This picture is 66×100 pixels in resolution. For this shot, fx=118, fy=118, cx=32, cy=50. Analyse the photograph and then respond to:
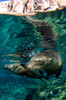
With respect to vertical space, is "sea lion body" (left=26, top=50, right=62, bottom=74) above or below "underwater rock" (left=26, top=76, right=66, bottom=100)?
above

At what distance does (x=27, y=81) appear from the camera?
20.6 meters

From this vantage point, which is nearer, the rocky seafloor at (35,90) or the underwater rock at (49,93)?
the underwater rock at (49,93)

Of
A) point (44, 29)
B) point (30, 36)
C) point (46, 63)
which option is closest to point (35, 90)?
point (30, 36)

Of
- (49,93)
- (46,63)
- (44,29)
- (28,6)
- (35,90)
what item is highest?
(28,6)

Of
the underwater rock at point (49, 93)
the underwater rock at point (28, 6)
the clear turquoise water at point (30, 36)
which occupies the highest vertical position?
the underwater rock at point (28, 6)

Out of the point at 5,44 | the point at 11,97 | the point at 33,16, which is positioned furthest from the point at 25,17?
the point at 11,97

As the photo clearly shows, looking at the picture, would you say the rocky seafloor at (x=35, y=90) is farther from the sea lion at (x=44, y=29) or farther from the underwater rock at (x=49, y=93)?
the sea lion at (x=44, y=29)

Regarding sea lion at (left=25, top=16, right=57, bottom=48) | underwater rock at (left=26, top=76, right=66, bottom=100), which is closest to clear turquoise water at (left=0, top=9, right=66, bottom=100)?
underwater rock at (left=26, top=76, right=66, bottom=100)

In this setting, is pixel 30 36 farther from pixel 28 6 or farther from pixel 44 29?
pixel 28 6

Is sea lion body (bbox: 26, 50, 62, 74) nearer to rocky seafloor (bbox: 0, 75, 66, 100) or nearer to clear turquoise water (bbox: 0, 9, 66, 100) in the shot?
clear turquoise water (bbox: 0, 9, 66, 100)

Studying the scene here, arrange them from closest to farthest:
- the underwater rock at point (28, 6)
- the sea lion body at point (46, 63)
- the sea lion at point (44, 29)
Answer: the sea lion body at point (46, 63)
the underwater rock at point (28, 6)
the sea lion at point (44, 29)

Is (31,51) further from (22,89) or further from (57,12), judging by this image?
(22,89)

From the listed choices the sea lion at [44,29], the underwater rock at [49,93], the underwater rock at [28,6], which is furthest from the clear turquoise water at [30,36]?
the underwater rock at [28,6]

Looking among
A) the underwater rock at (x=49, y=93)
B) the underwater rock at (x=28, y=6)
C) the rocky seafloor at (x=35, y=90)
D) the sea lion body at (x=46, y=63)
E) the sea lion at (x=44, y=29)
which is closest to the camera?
the sea lion body at (x=46, y=63)
